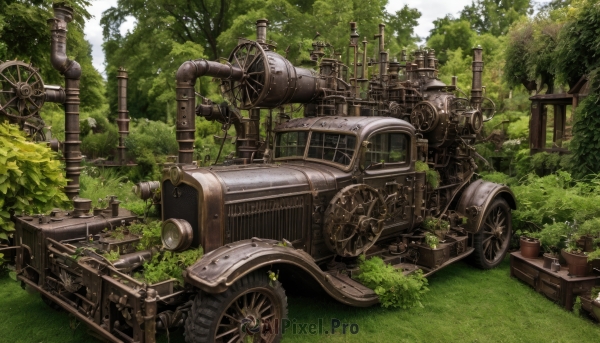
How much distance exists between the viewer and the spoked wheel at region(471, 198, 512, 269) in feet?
27.1

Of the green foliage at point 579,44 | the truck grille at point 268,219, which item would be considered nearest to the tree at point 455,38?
the green foliage at point 579,44

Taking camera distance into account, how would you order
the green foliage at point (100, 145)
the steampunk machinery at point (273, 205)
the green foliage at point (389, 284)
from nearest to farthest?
1. the steampunk machinery at point (273, 205)
2. the green foliage at point (389, 284)
3. the green foliage at point (100, 145)

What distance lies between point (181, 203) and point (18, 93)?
496 cm

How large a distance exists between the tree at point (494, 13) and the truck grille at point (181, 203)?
2979cm

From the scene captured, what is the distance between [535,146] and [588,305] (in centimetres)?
765

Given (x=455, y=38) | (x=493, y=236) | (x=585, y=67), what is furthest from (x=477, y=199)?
(x=455, y=38)

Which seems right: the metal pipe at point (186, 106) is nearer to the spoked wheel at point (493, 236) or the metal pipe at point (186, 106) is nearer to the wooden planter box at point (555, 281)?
the spoked wheel at point (493, 236)

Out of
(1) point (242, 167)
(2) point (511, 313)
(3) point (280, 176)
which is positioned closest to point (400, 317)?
(2) point (511, 313)

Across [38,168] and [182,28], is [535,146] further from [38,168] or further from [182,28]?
[182,28]

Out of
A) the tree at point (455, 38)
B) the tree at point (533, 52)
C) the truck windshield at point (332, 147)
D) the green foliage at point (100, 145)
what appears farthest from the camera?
the tree at point (455, 38)

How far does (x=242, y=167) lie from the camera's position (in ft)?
20.0

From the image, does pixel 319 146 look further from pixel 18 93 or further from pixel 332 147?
pixel 18 93

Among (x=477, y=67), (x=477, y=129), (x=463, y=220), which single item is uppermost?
(x=477, y=67)

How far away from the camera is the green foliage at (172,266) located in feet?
15.9
